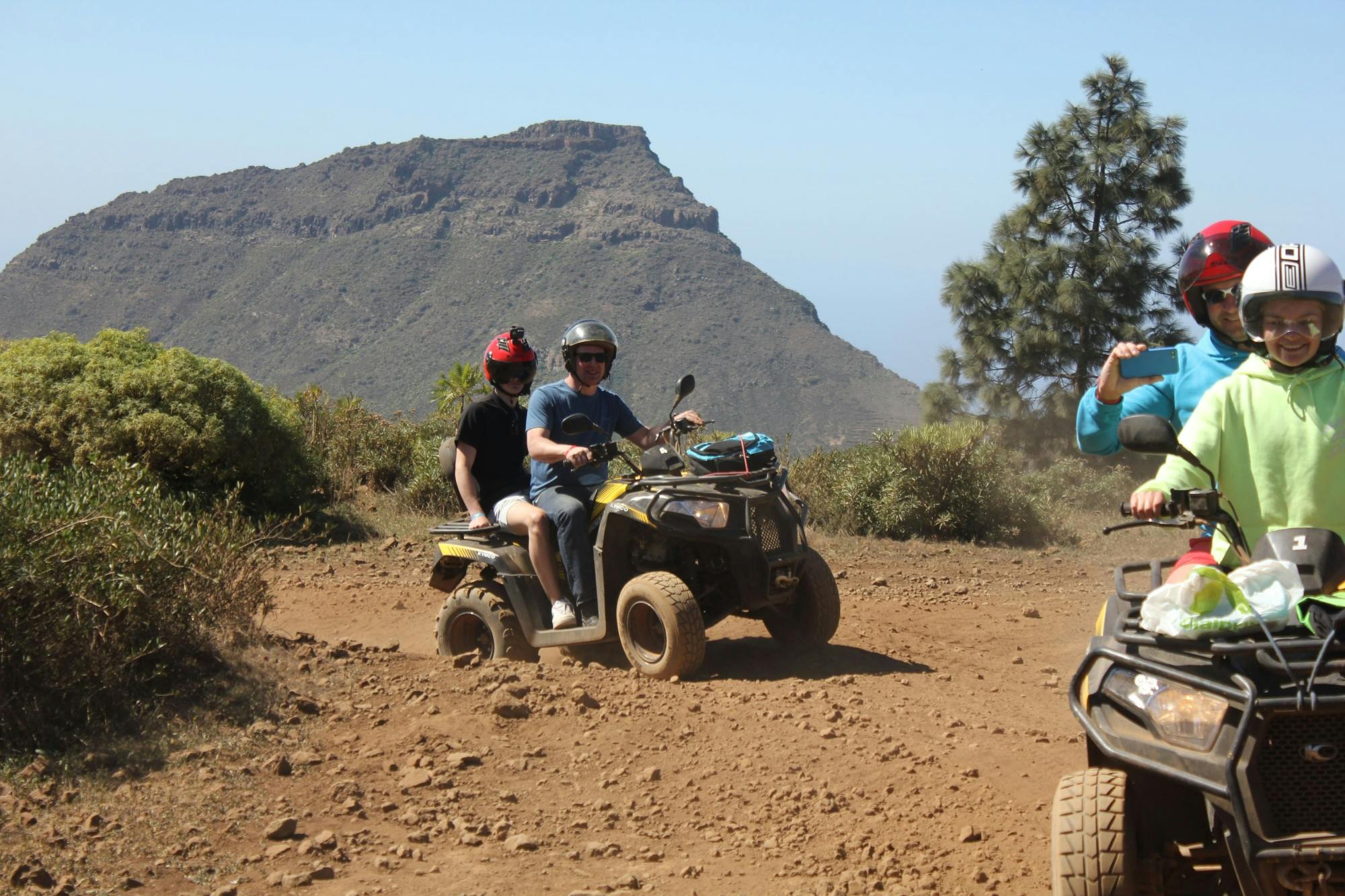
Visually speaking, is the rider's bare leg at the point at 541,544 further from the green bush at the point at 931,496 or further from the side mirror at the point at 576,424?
the green bush at the point at 931,496

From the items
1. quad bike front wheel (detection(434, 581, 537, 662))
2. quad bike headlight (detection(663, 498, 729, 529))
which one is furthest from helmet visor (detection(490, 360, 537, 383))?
quad bike headlight (detection(663, 498, 729, 529))

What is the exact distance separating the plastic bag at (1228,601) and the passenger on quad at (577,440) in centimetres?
404

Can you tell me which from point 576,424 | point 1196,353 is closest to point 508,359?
point 576,424

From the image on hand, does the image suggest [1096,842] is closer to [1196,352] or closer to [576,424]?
[1196,352]

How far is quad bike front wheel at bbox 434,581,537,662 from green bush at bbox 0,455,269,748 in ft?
4.48

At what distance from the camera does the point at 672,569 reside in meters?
7.48

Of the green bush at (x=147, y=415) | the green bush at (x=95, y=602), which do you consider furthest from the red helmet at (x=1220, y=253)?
the green bush at (x=147, y=415)

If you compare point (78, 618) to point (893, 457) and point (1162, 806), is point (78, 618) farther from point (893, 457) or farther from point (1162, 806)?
point (893, 457)

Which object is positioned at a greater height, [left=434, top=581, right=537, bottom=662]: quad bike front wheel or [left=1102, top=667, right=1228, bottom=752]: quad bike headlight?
[left=1102, top=667, right=1228, bottom=752]: quad bike headlight

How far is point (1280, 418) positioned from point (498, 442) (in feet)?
16.7

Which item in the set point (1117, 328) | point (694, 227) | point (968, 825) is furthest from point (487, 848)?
point (694, 227)

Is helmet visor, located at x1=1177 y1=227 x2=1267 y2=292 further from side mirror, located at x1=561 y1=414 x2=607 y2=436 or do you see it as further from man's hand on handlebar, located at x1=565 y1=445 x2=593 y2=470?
man's hand on handlebar, located at x1=565 y1=445 x2=593 y2=470

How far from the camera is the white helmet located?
151 inches

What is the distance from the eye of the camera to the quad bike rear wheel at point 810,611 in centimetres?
757
